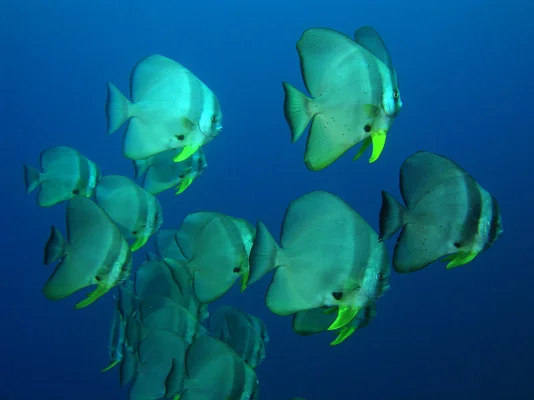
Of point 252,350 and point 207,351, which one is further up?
point 207,351

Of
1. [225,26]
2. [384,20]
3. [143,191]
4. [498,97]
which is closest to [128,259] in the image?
[143,191]

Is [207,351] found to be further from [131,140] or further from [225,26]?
[225,26]

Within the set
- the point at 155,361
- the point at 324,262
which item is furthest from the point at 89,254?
the point at 324,262

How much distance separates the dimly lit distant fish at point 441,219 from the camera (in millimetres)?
1877

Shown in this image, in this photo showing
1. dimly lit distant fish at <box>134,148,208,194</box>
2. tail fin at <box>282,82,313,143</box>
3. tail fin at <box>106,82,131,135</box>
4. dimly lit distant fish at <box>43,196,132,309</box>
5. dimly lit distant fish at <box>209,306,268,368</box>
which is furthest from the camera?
dimly lit distant fish at <box>134,148,208,194</box>

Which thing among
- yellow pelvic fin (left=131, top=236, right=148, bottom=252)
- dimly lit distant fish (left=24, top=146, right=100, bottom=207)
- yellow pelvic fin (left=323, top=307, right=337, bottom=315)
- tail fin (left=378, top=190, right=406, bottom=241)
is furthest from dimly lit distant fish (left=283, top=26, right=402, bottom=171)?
dimly lit distant fish (left=24, top=146, right=100, bottom=207)

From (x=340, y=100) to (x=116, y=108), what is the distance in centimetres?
130

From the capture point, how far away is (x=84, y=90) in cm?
1043

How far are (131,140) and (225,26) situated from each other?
9.95 metres

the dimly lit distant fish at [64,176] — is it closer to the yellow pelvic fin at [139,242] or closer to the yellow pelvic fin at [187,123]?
the yellow pelvic fin at [139,242]

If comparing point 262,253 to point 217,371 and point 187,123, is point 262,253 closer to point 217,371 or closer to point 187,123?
point 217,371

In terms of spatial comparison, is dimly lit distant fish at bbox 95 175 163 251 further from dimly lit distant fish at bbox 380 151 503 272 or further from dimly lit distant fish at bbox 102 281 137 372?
dimly lit distant fish at bbox 380 151 503 272

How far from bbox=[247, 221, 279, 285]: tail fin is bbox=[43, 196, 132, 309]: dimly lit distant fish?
0.69 meters

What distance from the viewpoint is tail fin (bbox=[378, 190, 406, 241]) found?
186 centimetres
